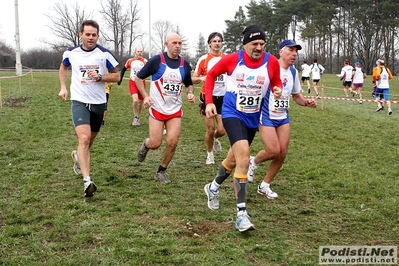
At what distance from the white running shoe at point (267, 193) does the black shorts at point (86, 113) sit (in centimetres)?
247

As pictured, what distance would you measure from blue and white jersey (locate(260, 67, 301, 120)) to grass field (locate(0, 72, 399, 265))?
1.14m

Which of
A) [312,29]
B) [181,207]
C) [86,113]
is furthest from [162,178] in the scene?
[312,29]

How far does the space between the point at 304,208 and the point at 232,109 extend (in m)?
1.57

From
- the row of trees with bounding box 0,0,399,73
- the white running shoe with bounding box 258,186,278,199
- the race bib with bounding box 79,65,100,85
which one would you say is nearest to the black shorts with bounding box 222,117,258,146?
the white running shoe with bounding box 258,186,278,199

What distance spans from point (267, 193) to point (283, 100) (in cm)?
127

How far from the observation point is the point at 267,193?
215 inches

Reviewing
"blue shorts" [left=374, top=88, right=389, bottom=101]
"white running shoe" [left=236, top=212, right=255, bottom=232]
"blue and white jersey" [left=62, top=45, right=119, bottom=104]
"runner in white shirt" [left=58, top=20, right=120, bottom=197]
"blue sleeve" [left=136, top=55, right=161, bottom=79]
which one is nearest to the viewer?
"white running shoe" [left=236, top=212, right=255, bottom=232]

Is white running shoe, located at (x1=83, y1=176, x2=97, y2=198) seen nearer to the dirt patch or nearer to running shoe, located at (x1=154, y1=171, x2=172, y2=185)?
running shoe, located at (x1=154, y1=171, x2=172, y2=185)

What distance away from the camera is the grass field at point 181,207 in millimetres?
3693

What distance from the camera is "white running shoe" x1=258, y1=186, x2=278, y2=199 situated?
5.41 meters

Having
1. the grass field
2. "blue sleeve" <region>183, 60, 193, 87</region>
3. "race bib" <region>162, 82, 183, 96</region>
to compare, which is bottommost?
the grass field

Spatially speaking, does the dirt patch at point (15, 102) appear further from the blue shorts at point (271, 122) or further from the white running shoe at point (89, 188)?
the blue shorts at point (271, 122)

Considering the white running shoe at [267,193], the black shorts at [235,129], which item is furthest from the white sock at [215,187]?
Answer: the white running shoe at [267,193]

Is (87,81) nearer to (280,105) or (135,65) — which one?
(280,105)
